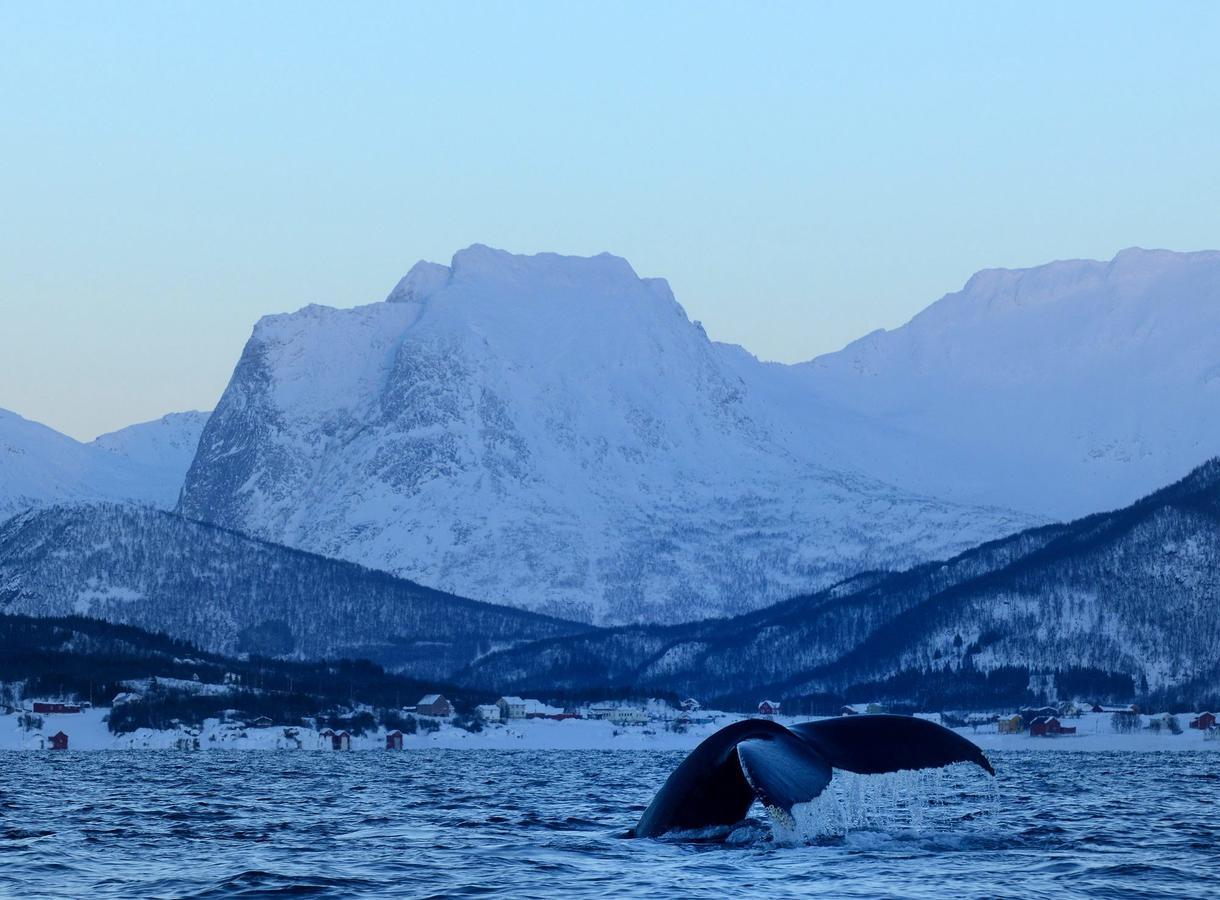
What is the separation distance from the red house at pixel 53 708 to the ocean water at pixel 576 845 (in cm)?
11009

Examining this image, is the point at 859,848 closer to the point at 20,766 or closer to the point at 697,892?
the point at 697,892

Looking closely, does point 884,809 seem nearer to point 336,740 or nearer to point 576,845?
point 576,845

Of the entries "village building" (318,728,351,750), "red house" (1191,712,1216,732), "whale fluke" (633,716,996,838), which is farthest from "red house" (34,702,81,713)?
"whale fluke" (633,716,996,838)

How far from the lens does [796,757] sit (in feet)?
124

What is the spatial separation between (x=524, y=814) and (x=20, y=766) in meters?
62.2

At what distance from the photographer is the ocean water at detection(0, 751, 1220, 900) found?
40.7m

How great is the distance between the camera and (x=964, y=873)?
42438mm

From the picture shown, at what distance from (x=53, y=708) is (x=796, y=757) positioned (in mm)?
161141

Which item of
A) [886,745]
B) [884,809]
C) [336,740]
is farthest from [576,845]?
[336,740]

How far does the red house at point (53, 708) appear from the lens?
618ft

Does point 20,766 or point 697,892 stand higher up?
point 20,766

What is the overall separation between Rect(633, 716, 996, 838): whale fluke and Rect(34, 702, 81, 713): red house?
15604 cm

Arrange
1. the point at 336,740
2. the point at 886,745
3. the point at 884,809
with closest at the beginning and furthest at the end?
the point at 886,745, the point at 884,809, the point at 336,740

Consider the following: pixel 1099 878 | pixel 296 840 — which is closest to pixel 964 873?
pixel 1099 878
